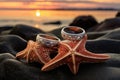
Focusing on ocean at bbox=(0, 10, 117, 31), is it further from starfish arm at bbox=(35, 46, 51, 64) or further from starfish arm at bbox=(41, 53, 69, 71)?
starfish arm at bbox=(41, 53, 69, 71)

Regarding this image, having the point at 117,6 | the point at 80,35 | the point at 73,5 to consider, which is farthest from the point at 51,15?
the point at 80,35

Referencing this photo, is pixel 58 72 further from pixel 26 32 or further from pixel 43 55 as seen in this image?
pixel 26 32

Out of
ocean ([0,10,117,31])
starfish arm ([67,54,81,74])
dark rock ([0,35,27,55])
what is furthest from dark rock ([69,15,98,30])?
starfish arm ([67,54,81,74])

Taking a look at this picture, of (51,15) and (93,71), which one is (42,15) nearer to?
(51,15)

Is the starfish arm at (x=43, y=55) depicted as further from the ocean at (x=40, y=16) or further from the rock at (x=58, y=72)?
the ocean at (x=40, y=16)

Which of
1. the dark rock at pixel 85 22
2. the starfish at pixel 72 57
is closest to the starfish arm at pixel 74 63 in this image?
the starfish at pixel 72 57

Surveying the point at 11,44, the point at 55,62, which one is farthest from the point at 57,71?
the point at 11,44
